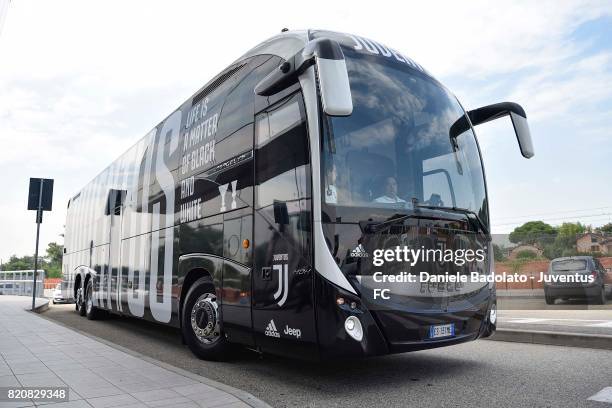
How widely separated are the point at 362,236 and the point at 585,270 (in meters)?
12.5

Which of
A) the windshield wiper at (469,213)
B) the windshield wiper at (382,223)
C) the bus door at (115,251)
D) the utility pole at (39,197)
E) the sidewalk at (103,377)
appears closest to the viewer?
the sidewalk at (103,377)

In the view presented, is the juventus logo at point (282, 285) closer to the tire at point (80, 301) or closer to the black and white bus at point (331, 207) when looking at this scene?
the black and white bus at point (331, 207)

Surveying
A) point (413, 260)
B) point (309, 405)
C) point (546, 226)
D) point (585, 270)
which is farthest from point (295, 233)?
point (546, 226)

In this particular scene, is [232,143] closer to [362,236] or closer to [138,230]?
[362,236]

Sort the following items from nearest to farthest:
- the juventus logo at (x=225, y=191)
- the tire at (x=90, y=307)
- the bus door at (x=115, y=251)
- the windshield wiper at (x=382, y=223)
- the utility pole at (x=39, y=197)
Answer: the windshield wiper at (x=382, y=223), the juventus logo at (x=225, y=191), the bus door at (x=115, y=251), the tire at (x=90, y=307), the utility pole at (x=39, y=197)

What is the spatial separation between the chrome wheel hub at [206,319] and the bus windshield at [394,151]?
7.90ft

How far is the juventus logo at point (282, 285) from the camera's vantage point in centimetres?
478

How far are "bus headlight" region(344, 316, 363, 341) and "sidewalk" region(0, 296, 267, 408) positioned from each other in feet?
3.01

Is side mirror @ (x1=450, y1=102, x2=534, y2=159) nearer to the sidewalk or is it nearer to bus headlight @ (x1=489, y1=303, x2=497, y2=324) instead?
bus headlight @ (x1=489, y1=303, x2=497, y2=324)

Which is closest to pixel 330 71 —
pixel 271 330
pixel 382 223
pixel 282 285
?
pixel 382 223

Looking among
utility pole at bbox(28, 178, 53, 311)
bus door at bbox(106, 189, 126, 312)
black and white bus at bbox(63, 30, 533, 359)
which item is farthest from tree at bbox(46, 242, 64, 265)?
black and white bus at bbox(63, 30, 533, 359)

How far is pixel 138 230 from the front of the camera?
9078 millimetres

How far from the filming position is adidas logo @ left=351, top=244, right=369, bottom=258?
4.48 metres

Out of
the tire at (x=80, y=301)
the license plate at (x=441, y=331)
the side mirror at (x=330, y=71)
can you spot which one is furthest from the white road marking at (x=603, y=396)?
the tire at (x=80, y=301)
